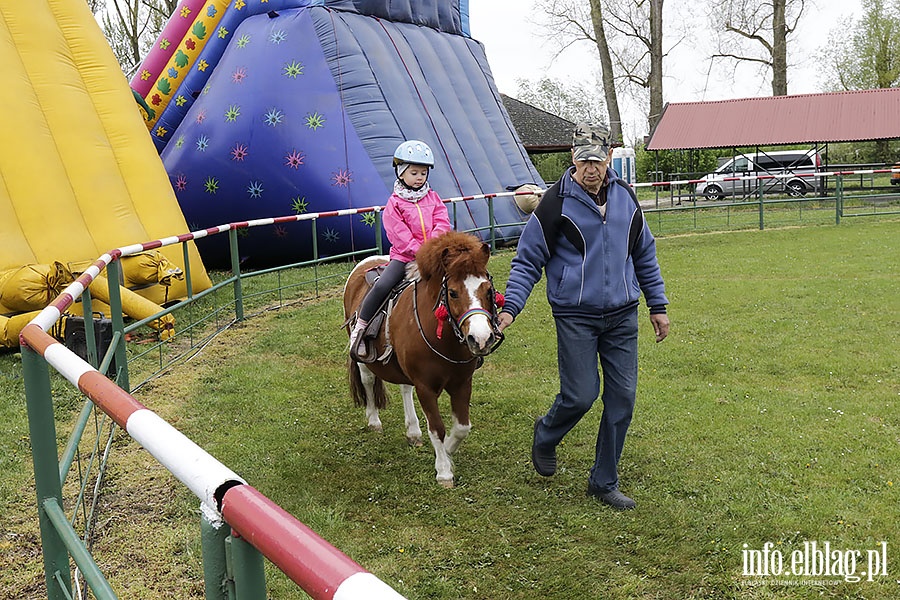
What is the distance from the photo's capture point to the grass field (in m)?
3.81

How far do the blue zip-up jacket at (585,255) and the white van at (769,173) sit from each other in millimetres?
26272

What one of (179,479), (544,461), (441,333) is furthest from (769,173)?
(179,479)

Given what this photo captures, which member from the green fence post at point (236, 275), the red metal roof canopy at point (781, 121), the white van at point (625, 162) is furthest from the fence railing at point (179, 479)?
the red metal roof canopy at point (781, 121)

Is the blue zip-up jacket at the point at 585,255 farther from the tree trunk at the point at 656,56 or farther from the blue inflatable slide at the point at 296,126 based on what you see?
the tree trunk at the point at 656,56

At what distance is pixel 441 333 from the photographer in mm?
4543

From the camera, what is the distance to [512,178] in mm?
16906

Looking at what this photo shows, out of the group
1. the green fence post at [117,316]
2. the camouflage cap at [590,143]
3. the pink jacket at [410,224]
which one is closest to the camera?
the camouflage cap at [590,143]

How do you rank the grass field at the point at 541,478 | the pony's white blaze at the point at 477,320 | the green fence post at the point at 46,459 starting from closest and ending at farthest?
the green fence post at the point at 46,459, the grass field at the point at 541,478, the pony's white blaze at the point at 477,320

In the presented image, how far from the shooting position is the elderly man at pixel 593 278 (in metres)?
4.27

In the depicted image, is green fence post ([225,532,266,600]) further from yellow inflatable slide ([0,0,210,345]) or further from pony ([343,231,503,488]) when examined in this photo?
yellow inflatable slide ([0,0,210,345])

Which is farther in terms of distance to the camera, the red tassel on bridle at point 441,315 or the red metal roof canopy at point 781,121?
the red metal roof canopy at point 781,121

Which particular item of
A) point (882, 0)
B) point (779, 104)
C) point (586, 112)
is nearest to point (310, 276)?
point (779, 104)

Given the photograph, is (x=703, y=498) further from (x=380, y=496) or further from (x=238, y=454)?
(x=238, y=454)

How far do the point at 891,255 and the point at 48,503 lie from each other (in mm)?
13529
